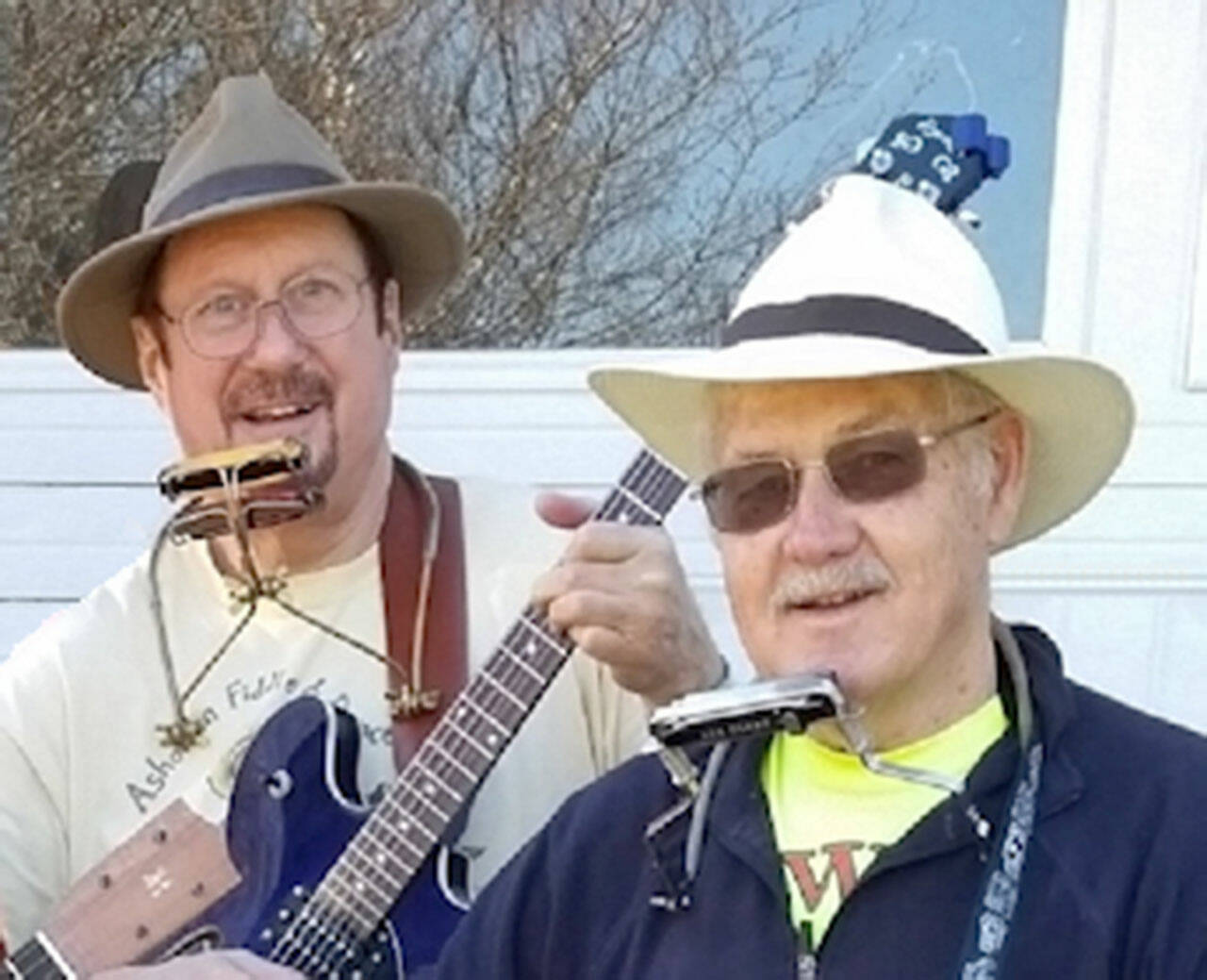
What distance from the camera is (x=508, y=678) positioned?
6.81ft

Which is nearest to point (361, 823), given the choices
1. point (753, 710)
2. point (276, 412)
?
point (276, 412)

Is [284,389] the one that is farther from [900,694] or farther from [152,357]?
[900,694]

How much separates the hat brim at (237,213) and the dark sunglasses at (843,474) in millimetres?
923

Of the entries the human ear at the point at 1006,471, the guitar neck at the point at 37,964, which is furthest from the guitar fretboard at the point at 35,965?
the human ear at the point at 1006,471

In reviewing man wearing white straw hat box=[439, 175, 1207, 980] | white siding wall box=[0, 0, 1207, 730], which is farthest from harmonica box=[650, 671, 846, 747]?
white siding wall box=[0, 0, 1207, 730]

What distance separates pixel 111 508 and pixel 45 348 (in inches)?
13.1

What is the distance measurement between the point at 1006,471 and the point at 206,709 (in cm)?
107

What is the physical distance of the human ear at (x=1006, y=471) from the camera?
1.52 meters

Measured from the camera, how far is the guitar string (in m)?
2.02

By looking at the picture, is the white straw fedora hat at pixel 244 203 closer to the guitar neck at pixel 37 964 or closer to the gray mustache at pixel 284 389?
the gray mustache at pixel 284 389

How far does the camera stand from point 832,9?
3375 mm

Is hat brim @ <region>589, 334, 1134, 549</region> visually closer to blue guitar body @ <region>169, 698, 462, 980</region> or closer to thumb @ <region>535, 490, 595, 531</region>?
thumb @ <region>535, 490, 595, 531</region>

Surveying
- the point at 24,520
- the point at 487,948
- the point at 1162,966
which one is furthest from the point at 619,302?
the point at 1162,966

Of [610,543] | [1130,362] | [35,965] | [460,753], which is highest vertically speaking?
[1130,362]
